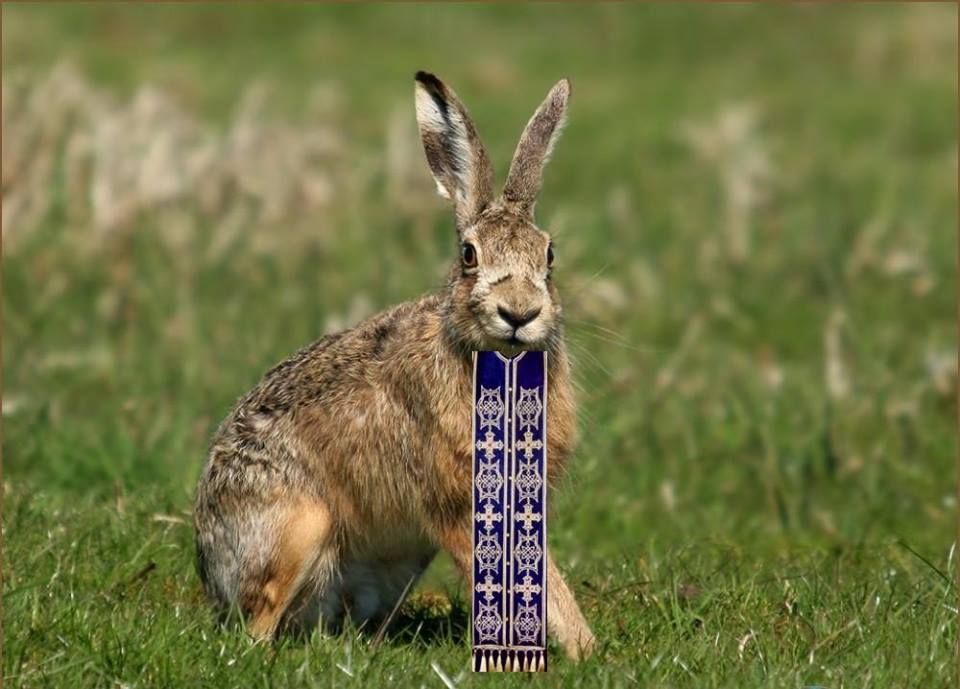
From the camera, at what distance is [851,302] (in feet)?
37.3

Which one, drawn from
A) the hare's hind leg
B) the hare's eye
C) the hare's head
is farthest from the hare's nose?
the hare's hind leg

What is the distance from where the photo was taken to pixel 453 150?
18.4 ft

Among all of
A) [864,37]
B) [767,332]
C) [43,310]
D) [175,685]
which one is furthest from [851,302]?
[864,37]

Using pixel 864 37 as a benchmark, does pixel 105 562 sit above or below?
below

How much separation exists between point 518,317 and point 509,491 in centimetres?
54

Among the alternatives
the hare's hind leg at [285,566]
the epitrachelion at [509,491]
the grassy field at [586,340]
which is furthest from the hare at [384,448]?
the grassy field at [586,340]

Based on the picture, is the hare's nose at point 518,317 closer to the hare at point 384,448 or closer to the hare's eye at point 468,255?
the hare at point 384,448

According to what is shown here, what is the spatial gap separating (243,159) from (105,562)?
5606mm

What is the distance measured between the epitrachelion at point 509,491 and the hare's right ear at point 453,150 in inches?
22.2

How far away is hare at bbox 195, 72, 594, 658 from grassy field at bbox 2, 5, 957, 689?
0.89 ft

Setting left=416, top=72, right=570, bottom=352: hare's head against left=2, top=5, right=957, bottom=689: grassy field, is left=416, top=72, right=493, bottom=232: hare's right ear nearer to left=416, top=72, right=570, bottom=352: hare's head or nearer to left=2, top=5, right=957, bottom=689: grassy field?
→ left=416, top=72, right=570, bottom=352: hare's head

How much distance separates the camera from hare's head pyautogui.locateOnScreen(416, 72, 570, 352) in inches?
200

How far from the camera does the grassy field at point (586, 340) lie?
541 cm

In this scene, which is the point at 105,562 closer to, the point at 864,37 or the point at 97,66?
the point at 97,66
